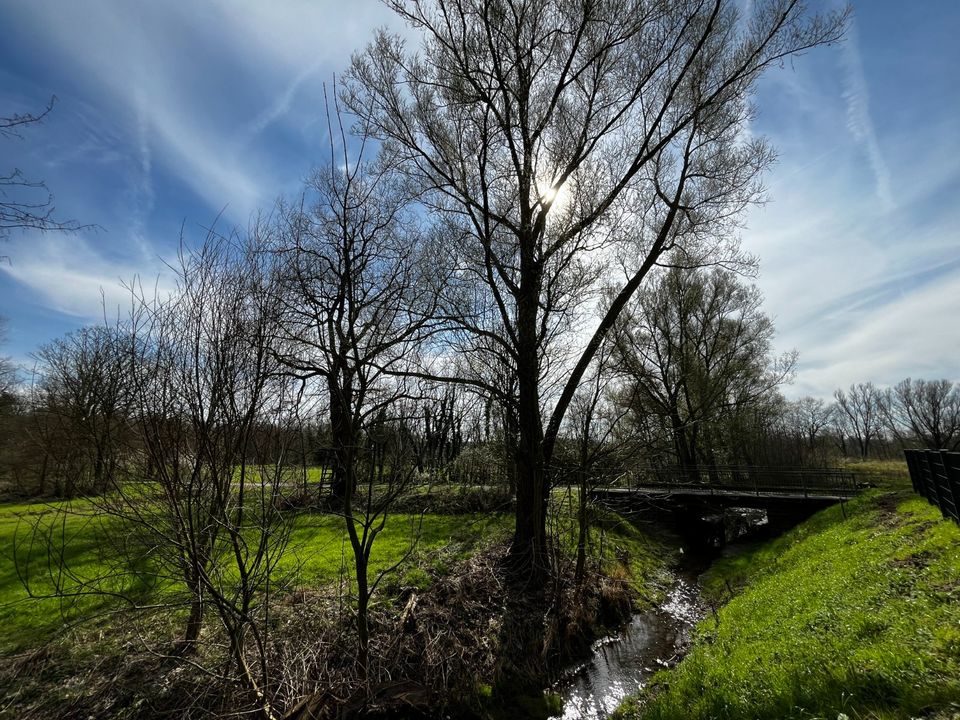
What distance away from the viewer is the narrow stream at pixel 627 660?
6.39 meters

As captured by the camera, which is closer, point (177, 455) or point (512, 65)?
point (177, 455)

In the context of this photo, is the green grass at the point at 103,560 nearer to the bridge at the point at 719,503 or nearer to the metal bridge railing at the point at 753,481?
the bridge at the point at 719,503

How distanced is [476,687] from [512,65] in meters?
11.0

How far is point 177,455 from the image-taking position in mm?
4531

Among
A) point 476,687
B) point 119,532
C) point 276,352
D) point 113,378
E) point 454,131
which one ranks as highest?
point 454,131

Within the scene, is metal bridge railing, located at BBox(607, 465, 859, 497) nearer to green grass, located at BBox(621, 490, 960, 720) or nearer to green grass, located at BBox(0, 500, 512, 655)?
green grass, located at BBox(0, 500, 512, 655)

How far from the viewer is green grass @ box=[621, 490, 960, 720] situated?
3.68 metres

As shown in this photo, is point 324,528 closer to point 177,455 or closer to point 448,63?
point 177,455

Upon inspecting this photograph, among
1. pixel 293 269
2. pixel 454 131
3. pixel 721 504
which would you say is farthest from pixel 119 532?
pixel 721 504

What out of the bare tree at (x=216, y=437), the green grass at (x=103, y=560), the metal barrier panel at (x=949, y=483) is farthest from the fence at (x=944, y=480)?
the bare tree at (x=216, y=437)

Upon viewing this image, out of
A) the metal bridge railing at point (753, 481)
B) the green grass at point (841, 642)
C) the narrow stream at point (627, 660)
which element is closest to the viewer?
the green grass at point (841, 642)

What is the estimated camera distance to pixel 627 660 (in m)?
7.60

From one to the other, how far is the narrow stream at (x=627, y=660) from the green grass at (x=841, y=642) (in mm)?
546

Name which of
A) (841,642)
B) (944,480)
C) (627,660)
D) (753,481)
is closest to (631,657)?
(627,660)
